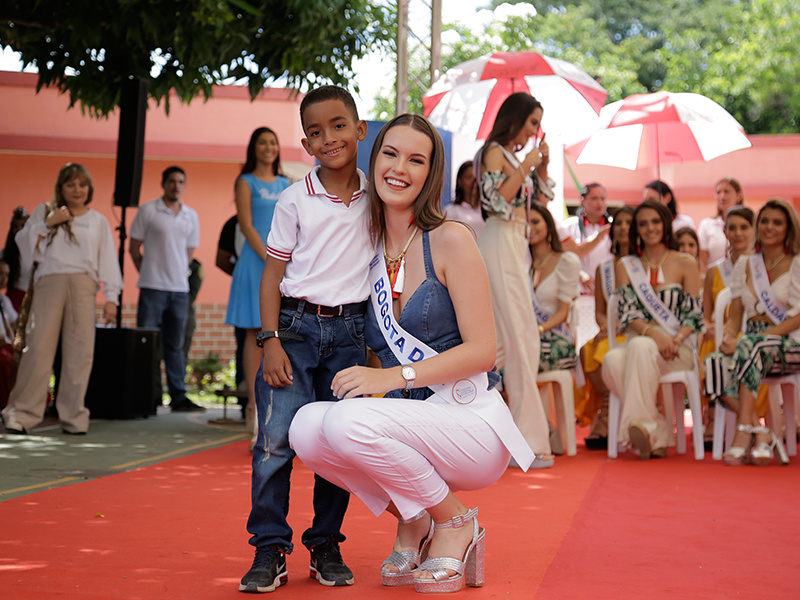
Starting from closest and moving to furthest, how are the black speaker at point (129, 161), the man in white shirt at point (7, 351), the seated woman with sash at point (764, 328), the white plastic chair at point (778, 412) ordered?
the seated woman with sash at point (764, 328) → the white plastic chair at point (778, 412) → the man in white shirt at point (7, 351) → the black speaker at point (129, 161)

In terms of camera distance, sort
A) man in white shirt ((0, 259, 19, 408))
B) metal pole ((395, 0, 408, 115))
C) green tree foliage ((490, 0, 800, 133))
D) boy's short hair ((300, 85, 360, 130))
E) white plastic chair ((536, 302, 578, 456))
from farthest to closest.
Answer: green tree foliage ((490, 0, 800, 133)) → metal pole ((395, 0, 408, 115)) → man in white shirt ((0, 259, 19, 408)) → white plastic chair ((536, 302, 578, 456)) → boy's short hair ((300, 85, 360, 130))

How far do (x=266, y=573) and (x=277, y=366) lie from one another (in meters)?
0.59

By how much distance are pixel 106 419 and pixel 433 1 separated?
4431 millimetres

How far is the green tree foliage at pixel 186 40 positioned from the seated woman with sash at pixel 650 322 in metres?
2.42

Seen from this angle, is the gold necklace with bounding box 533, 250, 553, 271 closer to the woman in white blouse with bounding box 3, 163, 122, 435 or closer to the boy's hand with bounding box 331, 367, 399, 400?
the woman in white blouse with bounding box 3, 163, 122, 435

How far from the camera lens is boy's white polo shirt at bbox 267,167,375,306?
3178mm

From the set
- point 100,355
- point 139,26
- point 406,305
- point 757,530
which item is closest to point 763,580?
point 757,530

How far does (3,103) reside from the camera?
13906 millimetres

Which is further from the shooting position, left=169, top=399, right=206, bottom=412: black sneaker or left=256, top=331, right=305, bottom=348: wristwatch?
left=169, top=399, right=206, bottom=412: black sneaker

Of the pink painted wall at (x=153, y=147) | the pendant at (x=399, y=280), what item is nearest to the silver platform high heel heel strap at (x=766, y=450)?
the pendant at (x=399, y=280)

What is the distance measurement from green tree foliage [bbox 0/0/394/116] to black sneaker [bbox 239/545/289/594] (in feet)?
14.2

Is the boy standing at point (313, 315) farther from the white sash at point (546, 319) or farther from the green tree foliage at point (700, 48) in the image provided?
the green tree foliage at point (700, 48)

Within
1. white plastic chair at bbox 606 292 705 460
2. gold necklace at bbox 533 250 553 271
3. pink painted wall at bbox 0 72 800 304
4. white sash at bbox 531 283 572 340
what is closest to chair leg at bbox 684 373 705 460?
white plastic chair at bbox 606 292 705 460

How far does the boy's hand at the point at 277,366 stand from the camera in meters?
3.10
